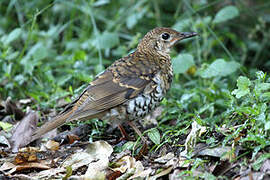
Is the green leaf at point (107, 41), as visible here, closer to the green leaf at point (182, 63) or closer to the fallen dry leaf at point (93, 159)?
the green leaf at point (182, 63)

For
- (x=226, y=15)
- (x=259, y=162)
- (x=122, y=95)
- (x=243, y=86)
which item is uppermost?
(x=226, y=15)

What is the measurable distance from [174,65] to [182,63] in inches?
3.9

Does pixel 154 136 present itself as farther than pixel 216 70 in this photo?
No

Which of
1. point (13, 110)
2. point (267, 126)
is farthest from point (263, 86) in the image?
point (13, 110)

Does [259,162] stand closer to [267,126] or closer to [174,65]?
[267,126]

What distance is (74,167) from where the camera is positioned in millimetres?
3508


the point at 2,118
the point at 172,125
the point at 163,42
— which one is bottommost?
the point at 172,125

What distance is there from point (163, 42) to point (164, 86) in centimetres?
63

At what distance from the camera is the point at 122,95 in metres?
4.00

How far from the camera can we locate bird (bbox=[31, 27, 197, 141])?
3893mm

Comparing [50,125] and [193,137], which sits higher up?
[50,125]

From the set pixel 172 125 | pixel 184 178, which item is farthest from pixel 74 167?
pixel 172 125

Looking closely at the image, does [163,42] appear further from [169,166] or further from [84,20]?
[84,20]

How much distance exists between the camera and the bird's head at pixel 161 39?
15.0 feet
